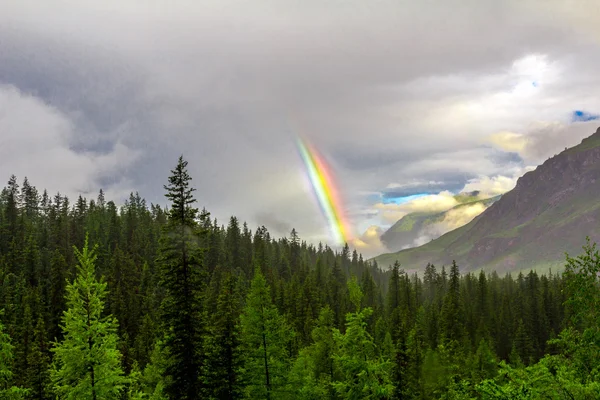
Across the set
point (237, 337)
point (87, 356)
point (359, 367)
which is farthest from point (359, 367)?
point (87, 356)

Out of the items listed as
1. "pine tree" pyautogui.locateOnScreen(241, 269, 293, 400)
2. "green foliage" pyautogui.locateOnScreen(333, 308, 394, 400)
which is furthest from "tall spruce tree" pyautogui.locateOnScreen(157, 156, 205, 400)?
"green foliage" pyautogui.locateOnScreen(333, 308, 394, 400)

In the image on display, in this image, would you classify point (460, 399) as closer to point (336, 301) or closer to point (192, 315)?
point (192, 315)

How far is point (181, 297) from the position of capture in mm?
29422

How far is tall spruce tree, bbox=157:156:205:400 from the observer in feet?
95.9

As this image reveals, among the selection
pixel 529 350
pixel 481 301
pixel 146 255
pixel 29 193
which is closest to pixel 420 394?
pixel 529 350

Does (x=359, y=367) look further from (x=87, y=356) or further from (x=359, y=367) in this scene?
(x=87, y=356)

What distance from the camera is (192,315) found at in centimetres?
2936

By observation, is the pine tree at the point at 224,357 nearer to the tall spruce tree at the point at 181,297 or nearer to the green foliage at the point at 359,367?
the tall spruce tree at the point at 181,297

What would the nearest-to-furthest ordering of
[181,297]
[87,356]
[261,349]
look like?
[87,356] → [181,297] → [261,349]

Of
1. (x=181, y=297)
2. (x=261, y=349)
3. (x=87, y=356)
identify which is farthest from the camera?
(x=261, y=349)

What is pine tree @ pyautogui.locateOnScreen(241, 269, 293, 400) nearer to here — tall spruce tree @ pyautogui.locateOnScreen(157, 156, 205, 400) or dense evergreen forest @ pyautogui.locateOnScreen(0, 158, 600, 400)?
dense evergreen forest @ pyautogui.locateOnScreen(0, 158, 600, 400)

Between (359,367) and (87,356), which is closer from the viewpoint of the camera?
(87,356)

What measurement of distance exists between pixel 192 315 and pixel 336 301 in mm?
97565

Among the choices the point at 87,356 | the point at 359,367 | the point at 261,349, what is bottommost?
the point at 359,367
